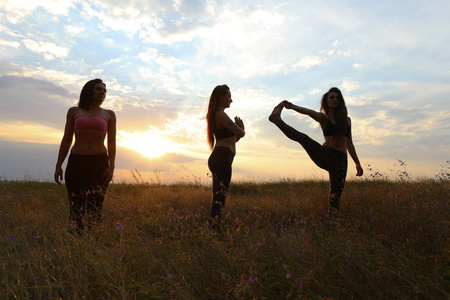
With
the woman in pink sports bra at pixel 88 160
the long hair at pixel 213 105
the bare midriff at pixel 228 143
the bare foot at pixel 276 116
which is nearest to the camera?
the bare foot at pixel 276 116

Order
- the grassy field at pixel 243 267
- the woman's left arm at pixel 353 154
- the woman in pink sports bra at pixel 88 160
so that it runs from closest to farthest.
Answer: the grassy field at pixel 243 267
the woman in pink sports bra at pixel 88 160
the woman's left arm at pixel 353 154

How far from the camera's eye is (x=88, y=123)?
4047 mm

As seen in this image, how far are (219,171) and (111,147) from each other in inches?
62.5

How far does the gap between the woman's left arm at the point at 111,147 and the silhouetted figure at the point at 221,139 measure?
137 centimetres

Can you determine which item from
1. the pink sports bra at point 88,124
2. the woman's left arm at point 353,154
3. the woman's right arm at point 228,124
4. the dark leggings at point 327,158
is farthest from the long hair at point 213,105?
the woman's left arm at point 353,154

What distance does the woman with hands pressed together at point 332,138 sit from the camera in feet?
13.3

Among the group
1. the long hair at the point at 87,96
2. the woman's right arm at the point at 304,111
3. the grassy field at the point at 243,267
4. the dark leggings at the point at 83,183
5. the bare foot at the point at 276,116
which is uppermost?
the long hair at the point at 87,96

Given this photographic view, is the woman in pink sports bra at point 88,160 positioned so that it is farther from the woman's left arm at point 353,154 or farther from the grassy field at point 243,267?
the woman's left arm at point 353,154

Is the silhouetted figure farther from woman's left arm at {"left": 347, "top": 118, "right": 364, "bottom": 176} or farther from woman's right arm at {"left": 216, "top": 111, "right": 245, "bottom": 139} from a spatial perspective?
woman's left arm at {"left": 347, "top": 118, "right": 364, "bottom": 176}

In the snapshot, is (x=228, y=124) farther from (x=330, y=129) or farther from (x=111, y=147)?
(x=111, y=147)

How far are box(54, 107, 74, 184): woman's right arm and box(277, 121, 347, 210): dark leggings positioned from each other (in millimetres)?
2933

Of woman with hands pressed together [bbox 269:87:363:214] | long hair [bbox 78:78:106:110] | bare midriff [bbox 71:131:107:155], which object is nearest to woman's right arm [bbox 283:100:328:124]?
woman with hands pressed together [bbox 269:87:363:214]

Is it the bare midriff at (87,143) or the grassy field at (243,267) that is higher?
the bare midriff at (87,143)

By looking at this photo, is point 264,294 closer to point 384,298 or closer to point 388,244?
point 384,298
